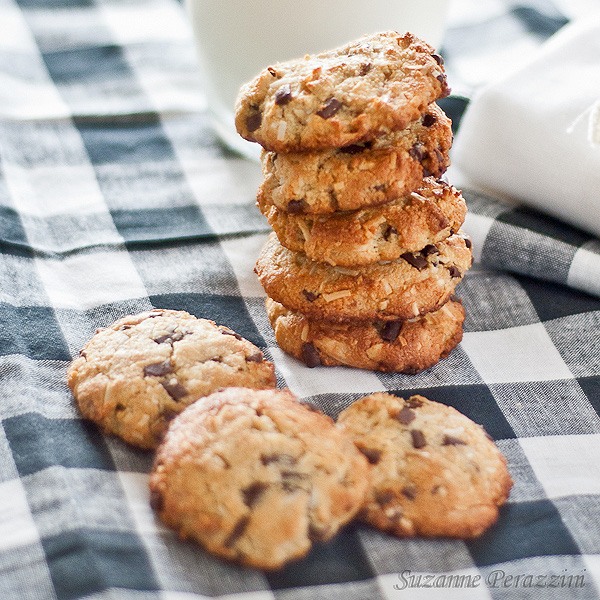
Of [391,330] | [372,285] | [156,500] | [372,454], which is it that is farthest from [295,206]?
[156,500]

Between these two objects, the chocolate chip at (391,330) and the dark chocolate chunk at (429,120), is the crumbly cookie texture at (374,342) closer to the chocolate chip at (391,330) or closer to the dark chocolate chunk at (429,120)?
the chocolate chip at (391,330)

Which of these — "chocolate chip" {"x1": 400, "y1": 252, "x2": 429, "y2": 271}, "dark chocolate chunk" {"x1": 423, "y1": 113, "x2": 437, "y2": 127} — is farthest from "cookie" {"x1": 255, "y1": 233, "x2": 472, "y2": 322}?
"dark chocolate chunk" {"x1": 423, "y1": 113, "x2": 437, "y2": 127}

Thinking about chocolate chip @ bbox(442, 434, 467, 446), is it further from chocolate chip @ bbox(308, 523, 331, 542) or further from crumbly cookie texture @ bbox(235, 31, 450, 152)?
crumbly cookie texture @ bbox(235, 31, 450, 152)

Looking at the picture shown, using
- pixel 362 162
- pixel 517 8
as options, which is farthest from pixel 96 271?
pixel 517 8

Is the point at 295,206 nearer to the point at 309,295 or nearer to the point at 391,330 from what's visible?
the point at 309,295

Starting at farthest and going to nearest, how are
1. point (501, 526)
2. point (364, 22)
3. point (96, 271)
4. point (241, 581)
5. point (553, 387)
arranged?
point (364, 22)
point (96, 271)
point (553, 387)
point (501, 526)
point (241, 581)

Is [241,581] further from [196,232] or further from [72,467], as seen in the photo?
[196,232]
